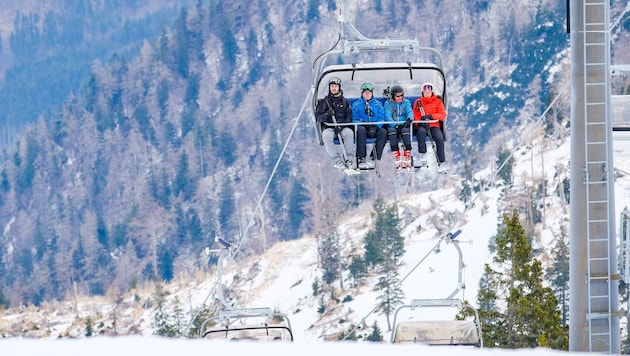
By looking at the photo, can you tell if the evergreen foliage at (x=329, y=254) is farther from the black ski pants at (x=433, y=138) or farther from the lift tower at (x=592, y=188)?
the lift tower at (x=592, y=188)

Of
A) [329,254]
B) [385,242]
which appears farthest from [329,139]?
[329,254]

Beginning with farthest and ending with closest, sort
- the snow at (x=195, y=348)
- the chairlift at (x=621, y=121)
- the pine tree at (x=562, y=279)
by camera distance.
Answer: the pine tree at (x=562, y=279)
the chairlift at (x=621, y=121)
the snow at (x=195, y=348)

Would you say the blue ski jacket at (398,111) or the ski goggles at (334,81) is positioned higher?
the ski goggles at (334,81)

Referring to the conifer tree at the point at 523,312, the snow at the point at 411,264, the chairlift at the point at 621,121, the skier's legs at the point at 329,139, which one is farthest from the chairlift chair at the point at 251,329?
the snow at the point at 411,264

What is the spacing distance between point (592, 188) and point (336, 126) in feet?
11.4

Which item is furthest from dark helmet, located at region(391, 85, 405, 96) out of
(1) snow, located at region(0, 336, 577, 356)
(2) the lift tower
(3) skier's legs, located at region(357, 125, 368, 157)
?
(1) snow, located at region(0, 336, 577, 356)

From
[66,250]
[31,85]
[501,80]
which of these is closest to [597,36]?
[501,80]

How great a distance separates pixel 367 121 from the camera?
16.3 metres

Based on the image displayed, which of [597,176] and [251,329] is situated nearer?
[597,176]

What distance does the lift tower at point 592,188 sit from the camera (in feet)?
44.5

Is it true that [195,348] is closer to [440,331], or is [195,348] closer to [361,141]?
[440,331]

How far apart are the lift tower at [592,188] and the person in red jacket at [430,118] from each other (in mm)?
2583

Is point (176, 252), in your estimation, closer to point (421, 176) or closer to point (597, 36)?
point (421, 176)

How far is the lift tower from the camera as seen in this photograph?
13.6m
